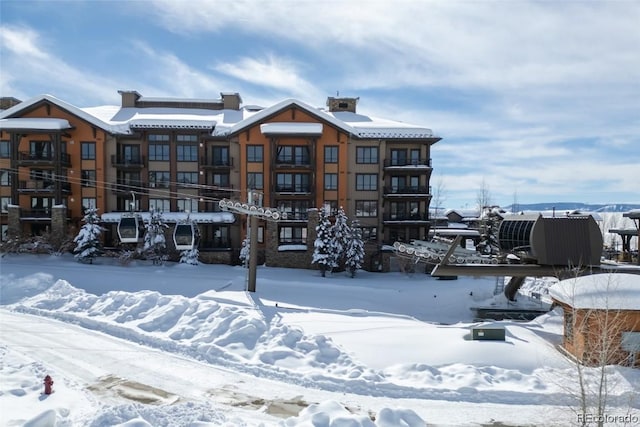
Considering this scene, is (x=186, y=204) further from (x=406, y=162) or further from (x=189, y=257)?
(x=406, y=162)

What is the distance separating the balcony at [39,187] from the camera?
36.2 m

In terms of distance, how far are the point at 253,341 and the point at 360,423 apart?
22.6ft

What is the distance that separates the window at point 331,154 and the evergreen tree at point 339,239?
22.7ft

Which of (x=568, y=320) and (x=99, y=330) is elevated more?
(x=568, y=320)

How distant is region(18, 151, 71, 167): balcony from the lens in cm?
3622

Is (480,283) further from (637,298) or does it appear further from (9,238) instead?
(9,238)

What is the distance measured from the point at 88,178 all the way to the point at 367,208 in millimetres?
26358

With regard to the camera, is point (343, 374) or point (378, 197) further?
point (378, 197)

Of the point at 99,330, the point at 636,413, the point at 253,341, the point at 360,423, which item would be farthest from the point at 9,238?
the point at 636,413

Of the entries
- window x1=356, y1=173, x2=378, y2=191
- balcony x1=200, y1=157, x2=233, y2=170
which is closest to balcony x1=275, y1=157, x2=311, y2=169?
balcony x1=200, y1=157, x2=233, y2=170

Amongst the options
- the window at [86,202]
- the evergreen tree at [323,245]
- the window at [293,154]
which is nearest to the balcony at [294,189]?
the window at [293,154]

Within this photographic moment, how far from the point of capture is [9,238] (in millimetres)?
32781

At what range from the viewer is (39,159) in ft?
120

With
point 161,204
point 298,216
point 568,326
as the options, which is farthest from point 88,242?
point 568,326
